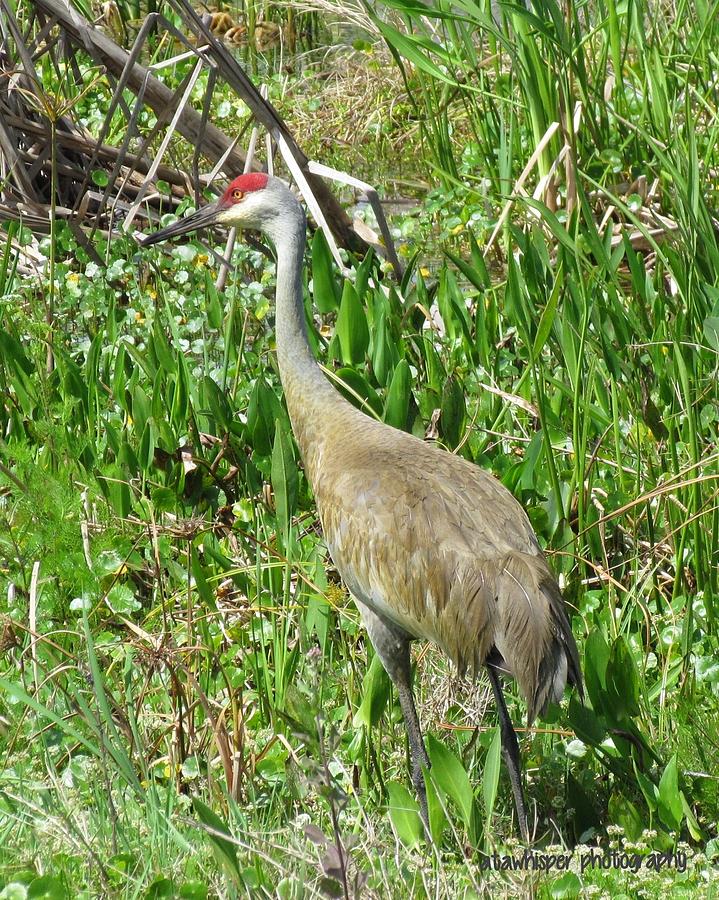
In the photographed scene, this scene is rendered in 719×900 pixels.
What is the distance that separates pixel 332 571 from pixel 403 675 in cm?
89

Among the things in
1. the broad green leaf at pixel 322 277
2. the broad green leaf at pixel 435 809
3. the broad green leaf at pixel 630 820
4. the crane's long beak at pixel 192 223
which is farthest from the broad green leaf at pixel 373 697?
the broad green leaf at pixel 322 277

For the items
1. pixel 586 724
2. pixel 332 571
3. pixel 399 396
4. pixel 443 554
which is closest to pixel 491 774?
pixel 586 724

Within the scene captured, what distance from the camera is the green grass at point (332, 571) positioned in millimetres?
2658

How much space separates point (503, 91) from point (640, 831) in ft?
13.9

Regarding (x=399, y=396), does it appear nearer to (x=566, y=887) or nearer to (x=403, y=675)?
(x=403, y=675)

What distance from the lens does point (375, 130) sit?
8102 mm

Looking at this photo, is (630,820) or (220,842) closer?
(220,842)

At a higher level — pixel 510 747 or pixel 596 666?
pixel 596 666

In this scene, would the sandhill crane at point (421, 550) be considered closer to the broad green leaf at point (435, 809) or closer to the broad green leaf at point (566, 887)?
the broad green leaf at point (435, 809)

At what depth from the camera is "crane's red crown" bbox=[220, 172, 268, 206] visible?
383cm

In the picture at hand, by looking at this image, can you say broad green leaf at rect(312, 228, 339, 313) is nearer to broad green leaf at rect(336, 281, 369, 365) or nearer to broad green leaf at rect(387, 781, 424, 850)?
broad green leaf at rect(336, 281, 369, 365)

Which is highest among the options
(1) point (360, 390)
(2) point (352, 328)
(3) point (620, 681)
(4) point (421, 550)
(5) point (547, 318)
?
(5) point (547, 318)

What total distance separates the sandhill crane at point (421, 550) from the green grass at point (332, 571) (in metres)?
0.13

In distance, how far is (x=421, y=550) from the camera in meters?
3.05
